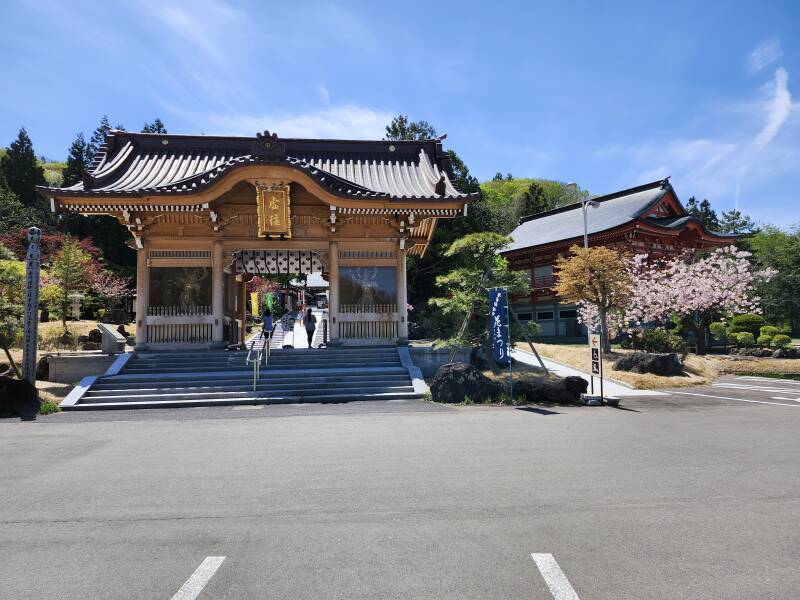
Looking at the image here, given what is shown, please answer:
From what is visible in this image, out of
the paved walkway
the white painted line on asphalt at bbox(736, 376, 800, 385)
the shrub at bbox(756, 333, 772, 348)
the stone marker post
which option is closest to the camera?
the stone marker post

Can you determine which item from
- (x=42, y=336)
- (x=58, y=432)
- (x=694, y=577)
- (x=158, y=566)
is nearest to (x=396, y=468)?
(x=158, y=566)

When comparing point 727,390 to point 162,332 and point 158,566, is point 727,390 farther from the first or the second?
point 162,332

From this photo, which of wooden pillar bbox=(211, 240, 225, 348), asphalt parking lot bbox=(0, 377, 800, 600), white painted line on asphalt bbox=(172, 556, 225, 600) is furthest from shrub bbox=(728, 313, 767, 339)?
white painted line on asphalt bbox=(172, 556, 225, 600)

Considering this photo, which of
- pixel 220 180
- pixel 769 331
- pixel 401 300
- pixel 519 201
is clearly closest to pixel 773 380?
pixel 769 331

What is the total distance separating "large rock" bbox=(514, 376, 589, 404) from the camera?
36.7ft

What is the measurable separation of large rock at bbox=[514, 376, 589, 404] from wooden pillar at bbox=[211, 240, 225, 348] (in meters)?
9.84

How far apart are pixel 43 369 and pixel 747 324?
111ft

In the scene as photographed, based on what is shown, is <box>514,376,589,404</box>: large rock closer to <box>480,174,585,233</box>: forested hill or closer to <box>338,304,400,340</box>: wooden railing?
<box>338,304,400,340</box>: wooden railing

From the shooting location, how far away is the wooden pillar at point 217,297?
51.5 feet

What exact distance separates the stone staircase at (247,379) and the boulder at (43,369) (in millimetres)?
2670

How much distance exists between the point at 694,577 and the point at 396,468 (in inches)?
125

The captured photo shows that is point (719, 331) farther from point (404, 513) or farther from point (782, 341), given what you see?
point (404, 513)

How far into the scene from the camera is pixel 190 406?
11.2m

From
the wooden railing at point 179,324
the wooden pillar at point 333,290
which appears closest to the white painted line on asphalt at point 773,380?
the wooden pillar at point 333,290
